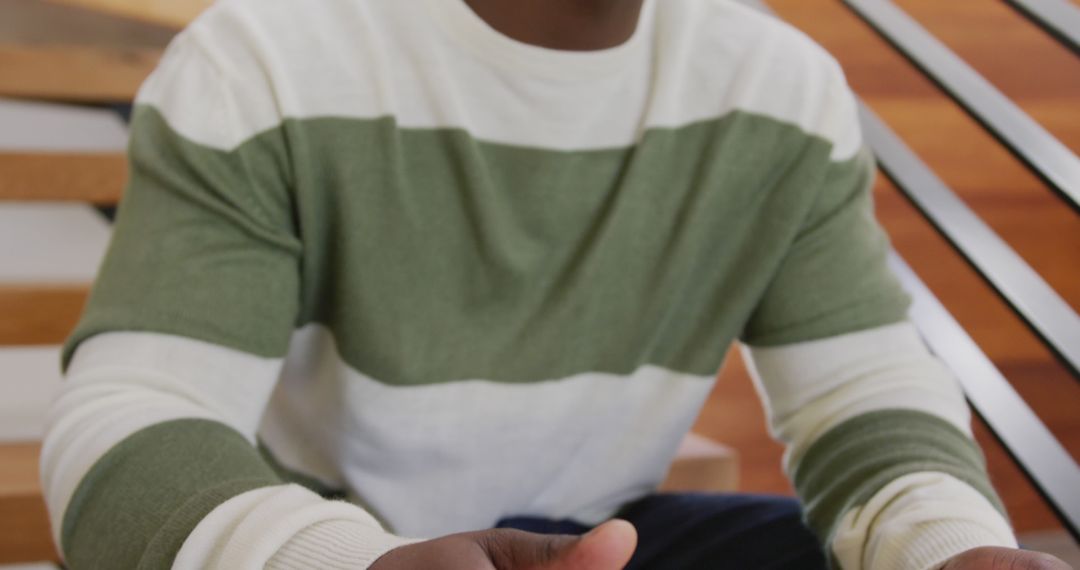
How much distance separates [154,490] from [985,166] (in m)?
2.37

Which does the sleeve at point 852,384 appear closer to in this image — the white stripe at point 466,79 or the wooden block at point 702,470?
the white stripe at point 466,79

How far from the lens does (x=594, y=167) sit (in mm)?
996

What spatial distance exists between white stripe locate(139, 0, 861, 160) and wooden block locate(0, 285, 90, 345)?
0.65 metres

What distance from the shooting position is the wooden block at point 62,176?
1556mm

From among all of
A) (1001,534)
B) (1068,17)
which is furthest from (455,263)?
(1068,17)

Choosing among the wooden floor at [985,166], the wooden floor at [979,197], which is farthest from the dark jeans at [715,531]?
the wooden floor at [985,166]

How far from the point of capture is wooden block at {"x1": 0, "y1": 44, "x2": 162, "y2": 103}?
1.68 m

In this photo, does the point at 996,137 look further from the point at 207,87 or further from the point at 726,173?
the point at 207,87

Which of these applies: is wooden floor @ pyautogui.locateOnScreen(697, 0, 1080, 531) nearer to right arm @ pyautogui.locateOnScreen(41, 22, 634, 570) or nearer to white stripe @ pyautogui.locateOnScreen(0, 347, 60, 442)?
white stripe @ pyautogui.locateOnScreen(0, 347, 60, 442)

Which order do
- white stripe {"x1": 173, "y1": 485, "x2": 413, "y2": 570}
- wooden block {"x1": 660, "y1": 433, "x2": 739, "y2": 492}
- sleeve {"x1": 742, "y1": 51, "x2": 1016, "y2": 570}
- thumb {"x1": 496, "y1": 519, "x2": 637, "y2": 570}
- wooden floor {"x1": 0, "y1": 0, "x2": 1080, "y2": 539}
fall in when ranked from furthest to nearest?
wooden floor {"x1": 0, "y1": 0, "x2": 1080, "y2": 539}
wooden block {"x1": 660, "y1": 433, "x2": 739, "y2": 492}
sleeve {"x1": 742, "y1": 51, "x2": 1016, "y2": 570}
white stripe {"x1": 173, "y1": 485, "x2": 413, "y2": 570}
thumb {"x1": 496, "y1": 519, "x2": 637, "y2": 570}

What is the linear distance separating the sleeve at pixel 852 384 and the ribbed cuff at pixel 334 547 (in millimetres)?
370

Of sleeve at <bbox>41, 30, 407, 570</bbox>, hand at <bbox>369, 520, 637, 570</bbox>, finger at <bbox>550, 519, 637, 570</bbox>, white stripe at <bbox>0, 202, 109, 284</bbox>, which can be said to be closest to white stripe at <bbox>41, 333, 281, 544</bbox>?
sleeve at <bbox>41, 30, 407, 570</bbox>

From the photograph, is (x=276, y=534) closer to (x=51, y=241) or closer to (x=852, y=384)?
(x=852, y=384)

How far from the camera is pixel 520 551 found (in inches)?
22.2
